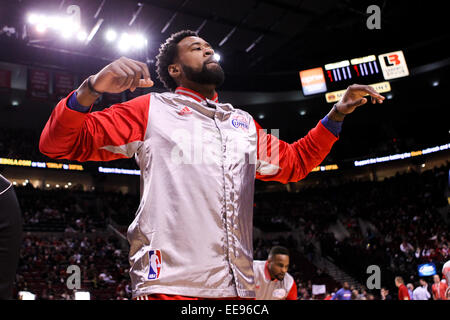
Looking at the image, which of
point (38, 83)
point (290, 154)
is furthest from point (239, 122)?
point (38, 83)

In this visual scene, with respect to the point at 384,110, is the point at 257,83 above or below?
above

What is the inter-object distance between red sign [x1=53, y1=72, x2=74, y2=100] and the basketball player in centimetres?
1458

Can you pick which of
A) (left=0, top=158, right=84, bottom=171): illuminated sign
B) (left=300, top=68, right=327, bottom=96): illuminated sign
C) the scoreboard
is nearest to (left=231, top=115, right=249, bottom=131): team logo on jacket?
the scoreboard

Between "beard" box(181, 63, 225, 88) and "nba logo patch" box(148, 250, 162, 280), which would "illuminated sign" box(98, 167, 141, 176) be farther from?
"nba logo patch" box(148, 250, 162, 280)

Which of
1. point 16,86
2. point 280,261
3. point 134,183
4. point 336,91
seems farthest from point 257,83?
point 280,261

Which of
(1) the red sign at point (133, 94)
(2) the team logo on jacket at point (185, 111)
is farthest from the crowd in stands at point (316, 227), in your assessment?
(2) the team logo on jacket at point (185, 111)

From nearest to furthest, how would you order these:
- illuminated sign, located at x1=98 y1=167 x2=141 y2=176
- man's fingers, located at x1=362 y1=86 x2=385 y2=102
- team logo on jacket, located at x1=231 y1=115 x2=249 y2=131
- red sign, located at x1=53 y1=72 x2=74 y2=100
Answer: team logo on jacket, located at x1=231 y1=115 x2=249 y2=131 → man's fingers, located at x1=362 y1=86 x2=385 y2=102 → red sign, located at x1=53 y1=72 x2=74 y2=100 → illuminated sign, located at x1=98 y1=167 x2=141 y2=176

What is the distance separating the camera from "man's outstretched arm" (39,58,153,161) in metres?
1.49

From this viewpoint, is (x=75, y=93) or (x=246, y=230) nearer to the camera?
(x=75, y=93)

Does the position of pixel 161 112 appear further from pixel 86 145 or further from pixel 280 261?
pixel 280 261

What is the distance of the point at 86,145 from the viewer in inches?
64.1
